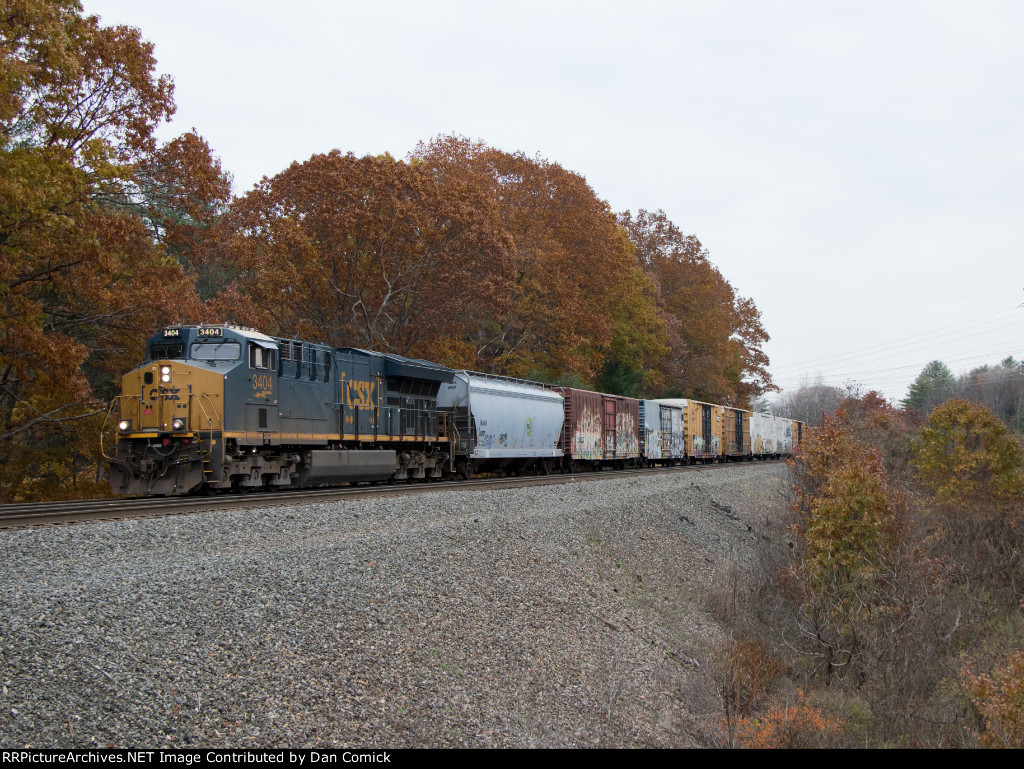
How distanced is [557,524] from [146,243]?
46.9 feet

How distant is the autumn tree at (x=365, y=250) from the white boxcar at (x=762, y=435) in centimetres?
2806

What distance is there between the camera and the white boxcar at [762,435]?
2058 inches

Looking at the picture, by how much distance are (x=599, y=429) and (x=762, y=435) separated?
2517 cm

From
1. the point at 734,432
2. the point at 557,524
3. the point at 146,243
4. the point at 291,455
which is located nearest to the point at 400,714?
the point at 557,524

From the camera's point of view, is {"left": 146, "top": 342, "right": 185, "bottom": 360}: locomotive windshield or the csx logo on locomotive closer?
{"left": 146, "top": 342, "right": 185, "bottom": 360}: locomotive windshield

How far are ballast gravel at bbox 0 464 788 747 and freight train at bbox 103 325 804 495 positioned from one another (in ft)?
13.7

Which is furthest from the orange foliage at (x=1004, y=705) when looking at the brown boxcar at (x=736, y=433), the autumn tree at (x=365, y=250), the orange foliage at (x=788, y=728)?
the brown boxcar at (x=736, y=433)

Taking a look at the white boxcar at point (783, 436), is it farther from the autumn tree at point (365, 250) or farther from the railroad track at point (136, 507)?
the railroad track at point (136, 507)

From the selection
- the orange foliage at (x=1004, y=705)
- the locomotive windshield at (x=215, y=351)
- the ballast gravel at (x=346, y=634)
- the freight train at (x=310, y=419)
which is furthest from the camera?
the locomotive windshield at (x=215, y=351)

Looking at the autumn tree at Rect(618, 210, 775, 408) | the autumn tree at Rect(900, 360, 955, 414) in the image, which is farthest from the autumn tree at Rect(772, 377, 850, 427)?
the autumn tree at Rect(618, 210, 775, 408)

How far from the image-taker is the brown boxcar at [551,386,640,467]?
30922 millimetres

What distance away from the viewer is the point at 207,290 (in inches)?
1702

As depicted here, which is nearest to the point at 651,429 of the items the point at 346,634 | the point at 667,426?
the point at 667,426

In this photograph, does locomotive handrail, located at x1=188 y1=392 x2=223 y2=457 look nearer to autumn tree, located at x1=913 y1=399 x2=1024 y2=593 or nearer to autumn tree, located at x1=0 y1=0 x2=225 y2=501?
autumn tree, located at x1=0 y1=0 x2=225 y2=501
